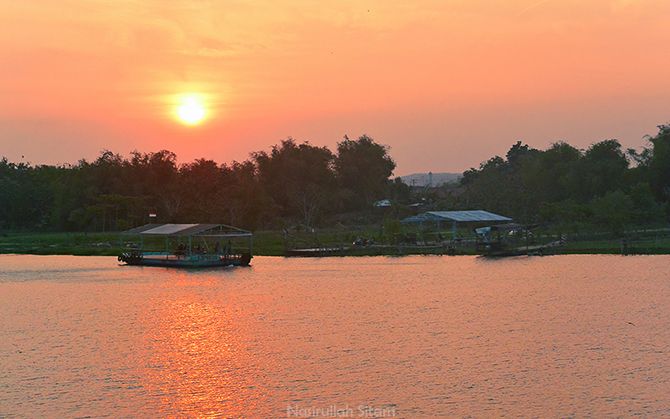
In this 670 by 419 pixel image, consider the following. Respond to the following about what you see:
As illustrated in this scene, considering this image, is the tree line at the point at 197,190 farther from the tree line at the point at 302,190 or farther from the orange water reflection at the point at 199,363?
the orange water reflection at the point at 199,363

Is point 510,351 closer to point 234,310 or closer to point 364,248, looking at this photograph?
point 234,310

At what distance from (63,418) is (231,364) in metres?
9.16

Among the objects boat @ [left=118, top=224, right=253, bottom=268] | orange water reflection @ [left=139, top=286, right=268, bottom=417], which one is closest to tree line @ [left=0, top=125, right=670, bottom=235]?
boat @ [left=118, top=224, right=253, bottom=268]

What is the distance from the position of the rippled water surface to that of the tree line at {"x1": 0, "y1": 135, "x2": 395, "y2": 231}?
48.3m

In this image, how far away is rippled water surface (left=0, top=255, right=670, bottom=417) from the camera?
93.7 ft

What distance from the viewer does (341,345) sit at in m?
38.2

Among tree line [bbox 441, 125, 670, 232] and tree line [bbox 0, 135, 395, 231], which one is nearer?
tree line [bbox 441, 125, 670, 232]

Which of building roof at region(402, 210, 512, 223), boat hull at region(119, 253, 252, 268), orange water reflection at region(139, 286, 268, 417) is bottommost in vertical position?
orange water reflection at region(139, 286, 268, 417)

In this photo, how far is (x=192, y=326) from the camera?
45562mm

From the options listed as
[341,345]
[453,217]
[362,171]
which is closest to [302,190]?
[362,171]

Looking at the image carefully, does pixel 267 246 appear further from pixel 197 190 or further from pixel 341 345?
pixel 341 345

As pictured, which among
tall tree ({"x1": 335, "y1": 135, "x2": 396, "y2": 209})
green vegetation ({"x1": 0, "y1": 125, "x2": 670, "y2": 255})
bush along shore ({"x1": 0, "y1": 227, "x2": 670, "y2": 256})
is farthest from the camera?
tall tree ({"x1": 335, "y1": 135, "x2": 396, "y2": 209})

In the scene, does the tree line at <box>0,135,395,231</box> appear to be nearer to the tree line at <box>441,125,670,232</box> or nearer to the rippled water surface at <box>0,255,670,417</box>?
the tree line at <box>441,125,670,232</box>

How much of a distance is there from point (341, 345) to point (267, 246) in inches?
2459
